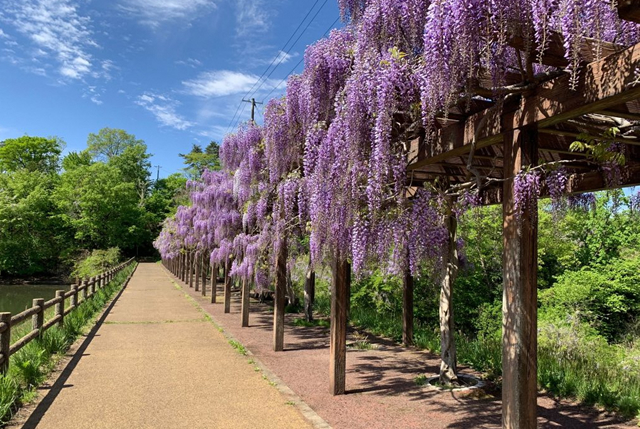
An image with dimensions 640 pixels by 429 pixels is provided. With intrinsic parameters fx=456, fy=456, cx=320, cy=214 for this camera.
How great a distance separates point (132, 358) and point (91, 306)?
6007 millimetres

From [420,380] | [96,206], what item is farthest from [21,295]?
[420,380]

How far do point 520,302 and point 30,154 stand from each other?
65722mm

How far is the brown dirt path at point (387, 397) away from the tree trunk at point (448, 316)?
1.27 feet

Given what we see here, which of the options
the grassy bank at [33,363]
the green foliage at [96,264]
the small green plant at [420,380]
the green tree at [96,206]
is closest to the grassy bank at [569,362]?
the small green plant at [420,380]

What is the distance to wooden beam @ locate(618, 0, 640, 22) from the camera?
2.20 meters

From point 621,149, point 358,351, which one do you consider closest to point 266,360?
point 358,351

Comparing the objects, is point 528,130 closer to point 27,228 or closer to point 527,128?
point 527,128

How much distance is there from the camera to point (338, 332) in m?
5.89

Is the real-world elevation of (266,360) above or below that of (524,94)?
below

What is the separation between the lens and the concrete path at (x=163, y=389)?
15.5ft

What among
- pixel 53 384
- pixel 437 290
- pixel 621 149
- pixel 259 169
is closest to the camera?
pixel 621 149

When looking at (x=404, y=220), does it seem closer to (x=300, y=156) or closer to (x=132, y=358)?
(x=300, y=156)

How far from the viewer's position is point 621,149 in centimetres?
452

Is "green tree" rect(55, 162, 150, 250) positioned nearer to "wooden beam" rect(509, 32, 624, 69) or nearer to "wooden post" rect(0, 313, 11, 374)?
"wooden post" rect(0, 313, 11, 374)
